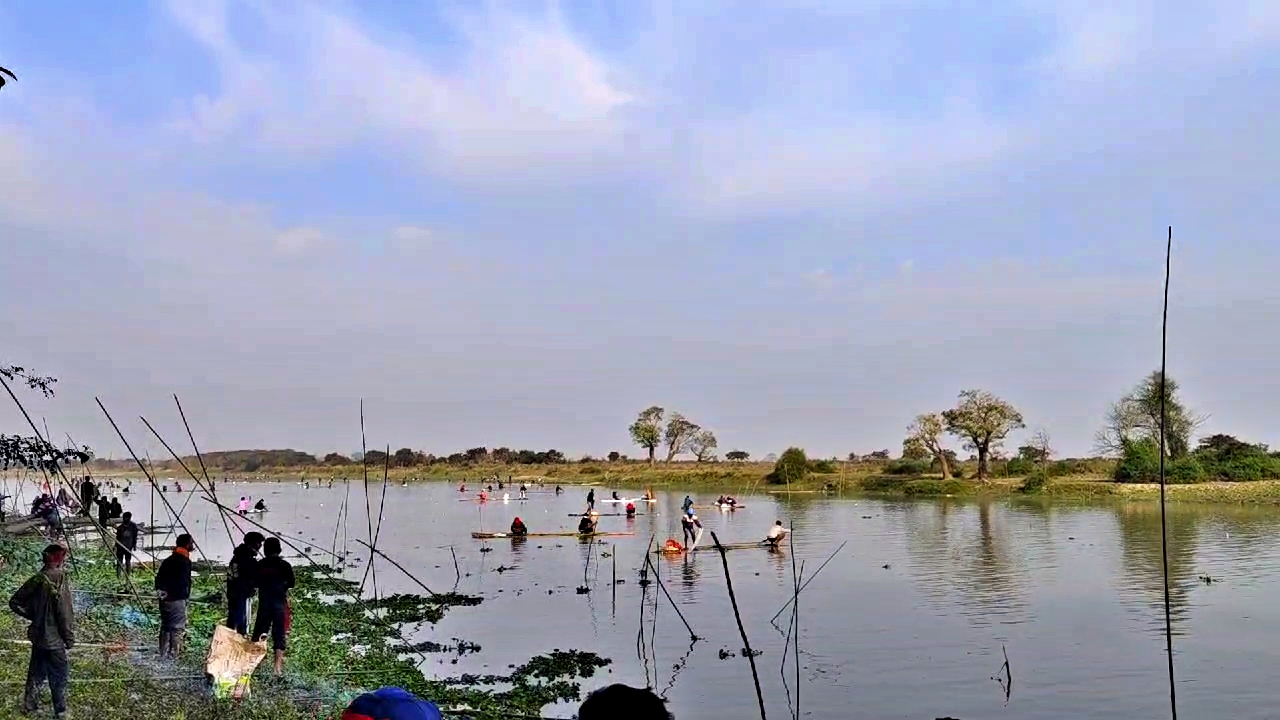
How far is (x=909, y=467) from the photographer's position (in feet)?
228

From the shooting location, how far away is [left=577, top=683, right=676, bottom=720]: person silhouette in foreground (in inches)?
98.5

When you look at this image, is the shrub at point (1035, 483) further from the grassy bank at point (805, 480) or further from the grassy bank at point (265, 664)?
the grassy bank at point (265, 664)

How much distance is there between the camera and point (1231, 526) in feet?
121

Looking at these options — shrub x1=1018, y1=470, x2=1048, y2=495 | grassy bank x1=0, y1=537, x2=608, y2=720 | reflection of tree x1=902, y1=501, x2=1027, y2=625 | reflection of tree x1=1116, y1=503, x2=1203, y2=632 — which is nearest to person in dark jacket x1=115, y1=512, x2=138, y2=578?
grassy bank x1=0, y1=537, x2=608, y2=720

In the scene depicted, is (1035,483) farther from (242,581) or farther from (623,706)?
(623,706)

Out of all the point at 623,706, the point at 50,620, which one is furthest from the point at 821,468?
the point at 623,706

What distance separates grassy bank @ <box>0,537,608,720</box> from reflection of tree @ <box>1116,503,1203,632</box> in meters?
9.76

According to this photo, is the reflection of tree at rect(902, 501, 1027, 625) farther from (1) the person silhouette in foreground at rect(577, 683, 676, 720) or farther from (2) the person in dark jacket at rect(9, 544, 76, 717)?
(1) the person silhouette in foreground at rect(577, 683, 676, 720)

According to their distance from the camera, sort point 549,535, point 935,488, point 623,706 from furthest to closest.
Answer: point 935,488, point 549,535, point 623,706

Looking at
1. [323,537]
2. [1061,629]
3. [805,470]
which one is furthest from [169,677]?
[805,470]

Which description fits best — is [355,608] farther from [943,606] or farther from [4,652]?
[943,606]

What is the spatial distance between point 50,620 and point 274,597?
9.50 ft

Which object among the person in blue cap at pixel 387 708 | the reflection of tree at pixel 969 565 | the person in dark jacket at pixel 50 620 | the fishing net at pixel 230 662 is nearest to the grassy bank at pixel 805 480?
the reflection of tree at pixel 969 565

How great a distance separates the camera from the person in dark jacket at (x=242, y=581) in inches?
450
